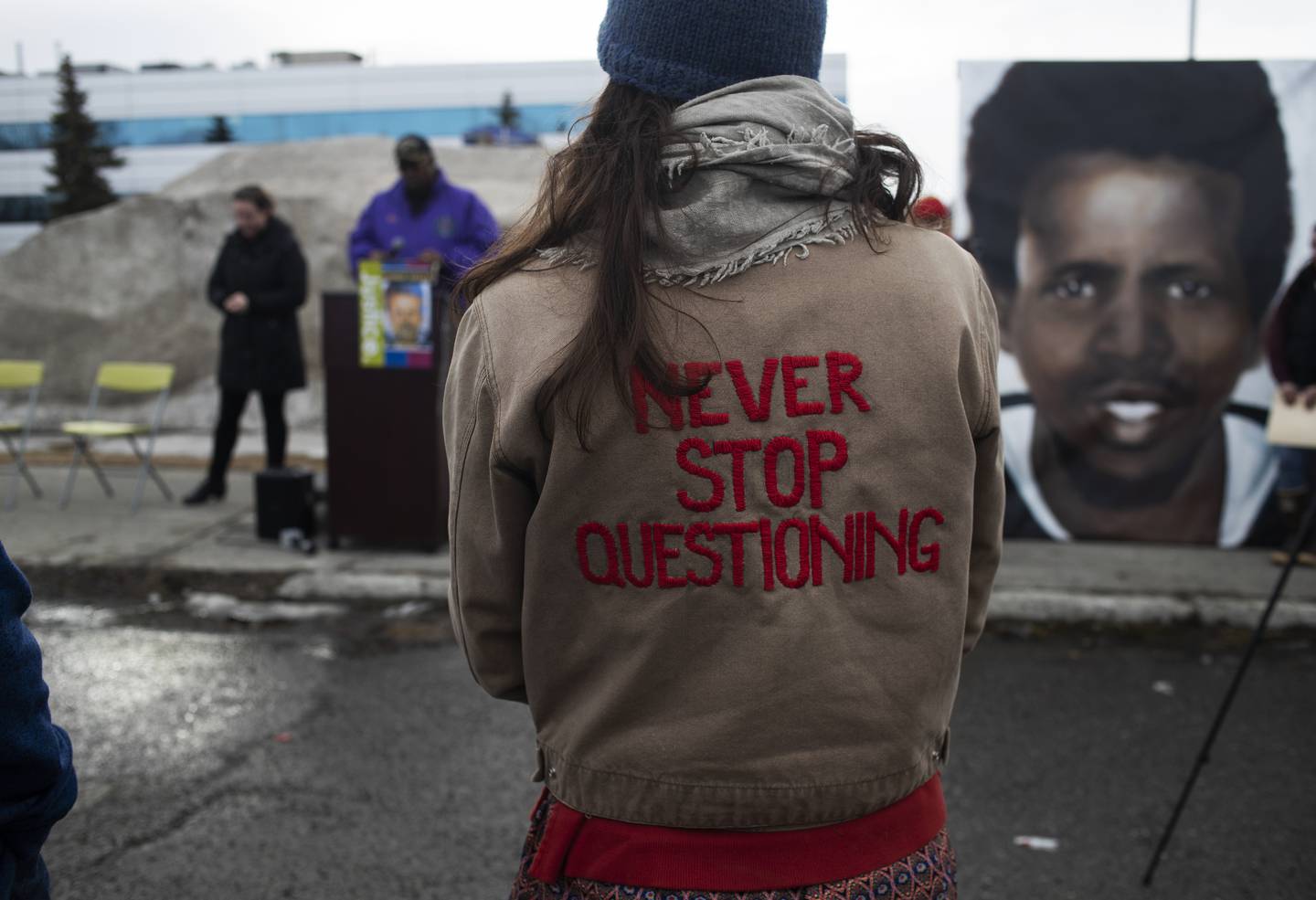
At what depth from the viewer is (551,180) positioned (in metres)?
1.40

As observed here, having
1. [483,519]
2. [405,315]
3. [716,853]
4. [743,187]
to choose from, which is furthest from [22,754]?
[405,315]

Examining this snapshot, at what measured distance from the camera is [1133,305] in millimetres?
6242

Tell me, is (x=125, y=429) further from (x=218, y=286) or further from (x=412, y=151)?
(x=412, y=151)

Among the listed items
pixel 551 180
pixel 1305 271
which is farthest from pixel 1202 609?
pixel 551 180

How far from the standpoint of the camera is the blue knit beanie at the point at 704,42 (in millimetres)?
1328

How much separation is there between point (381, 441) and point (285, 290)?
1.60 metres

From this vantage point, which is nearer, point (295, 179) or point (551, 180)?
point (551, 180)

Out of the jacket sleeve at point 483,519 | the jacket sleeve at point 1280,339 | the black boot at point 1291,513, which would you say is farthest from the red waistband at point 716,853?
the black boot at point 1291,513

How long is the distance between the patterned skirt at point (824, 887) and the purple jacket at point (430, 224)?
563 centimetres

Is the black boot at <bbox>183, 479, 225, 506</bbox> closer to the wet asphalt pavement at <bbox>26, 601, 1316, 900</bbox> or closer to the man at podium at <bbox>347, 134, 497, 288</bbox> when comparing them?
the man at podium at <bbox>347, 134, 497, 288</bbox>

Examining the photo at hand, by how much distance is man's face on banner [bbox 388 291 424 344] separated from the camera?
6.19 meters

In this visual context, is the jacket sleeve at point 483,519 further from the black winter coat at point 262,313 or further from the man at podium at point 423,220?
the black winter coat at point 262,313

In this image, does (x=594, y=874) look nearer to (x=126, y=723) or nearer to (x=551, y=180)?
(x=551, y=180)

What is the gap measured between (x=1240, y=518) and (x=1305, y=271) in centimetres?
134
